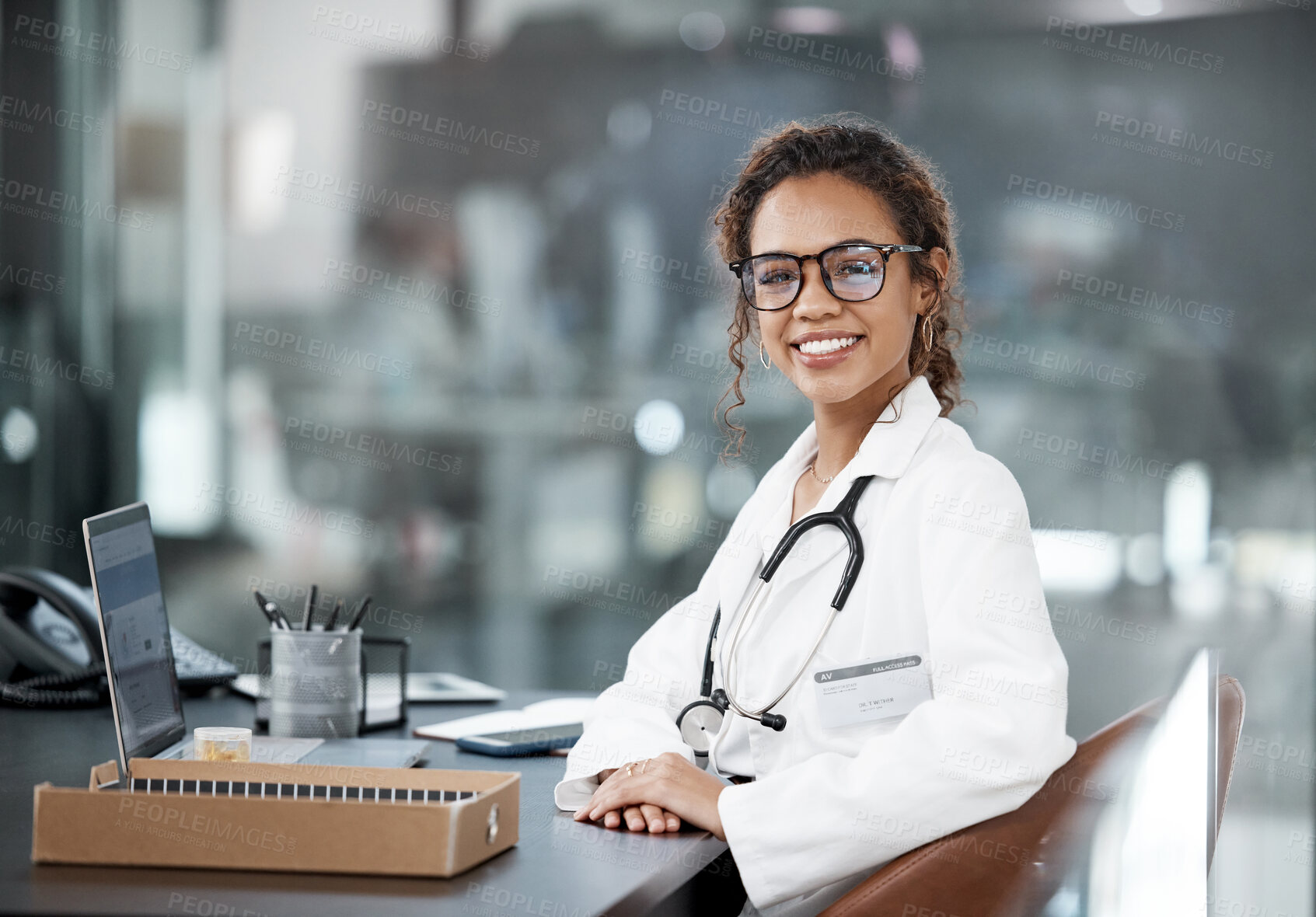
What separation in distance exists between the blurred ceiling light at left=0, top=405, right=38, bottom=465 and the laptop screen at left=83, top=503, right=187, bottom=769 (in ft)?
8.70

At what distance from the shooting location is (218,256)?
384 centimetres

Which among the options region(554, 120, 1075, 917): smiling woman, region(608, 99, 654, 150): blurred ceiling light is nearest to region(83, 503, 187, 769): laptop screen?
region(554, 120, 1075, 917): smiling woman

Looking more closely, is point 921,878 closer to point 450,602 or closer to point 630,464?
point 630,464

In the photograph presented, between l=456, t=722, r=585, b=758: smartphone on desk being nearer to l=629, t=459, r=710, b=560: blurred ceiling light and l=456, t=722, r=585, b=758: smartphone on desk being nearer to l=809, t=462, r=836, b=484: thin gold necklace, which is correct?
l=809, t=462, r=836, b=484: thin gold necklace

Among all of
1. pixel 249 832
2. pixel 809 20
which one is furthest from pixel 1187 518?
pixel 249 832

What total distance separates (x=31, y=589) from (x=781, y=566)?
1.34 meters

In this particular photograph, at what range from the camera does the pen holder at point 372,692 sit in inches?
68.7

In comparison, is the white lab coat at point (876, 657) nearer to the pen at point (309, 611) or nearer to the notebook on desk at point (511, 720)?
the notebook on desk at point (511, 720)

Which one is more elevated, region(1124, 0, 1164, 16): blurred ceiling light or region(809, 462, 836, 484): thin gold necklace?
region(1124, 0, 1164, 16): blurred ceiling light

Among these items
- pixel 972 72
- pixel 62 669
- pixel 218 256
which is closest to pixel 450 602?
pixel 218 256

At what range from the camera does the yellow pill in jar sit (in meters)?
1.38

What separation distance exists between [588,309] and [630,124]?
58cm

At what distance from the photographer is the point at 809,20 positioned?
11.2 feet

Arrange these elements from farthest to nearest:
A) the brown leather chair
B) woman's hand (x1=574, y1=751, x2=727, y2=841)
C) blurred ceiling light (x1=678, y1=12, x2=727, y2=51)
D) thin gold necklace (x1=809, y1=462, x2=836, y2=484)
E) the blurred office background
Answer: blurred ceiling light (x1=678, y1=12, x2=727, y2=51), the blurred office background, thin gold necklace (x1=809, y1=462, x2=836, y2=484), woman's hand (x1=574, y1=751, x2=727, y2=841), the brown leather chair
